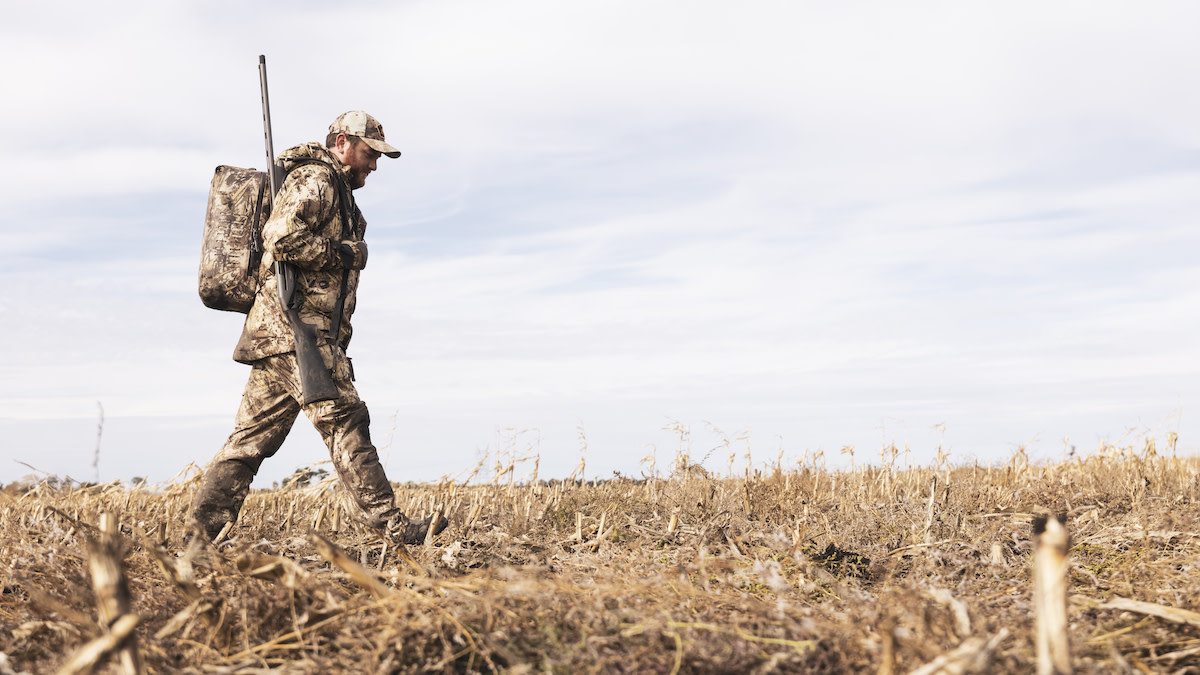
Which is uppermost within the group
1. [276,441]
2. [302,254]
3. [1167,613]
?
[302,254]

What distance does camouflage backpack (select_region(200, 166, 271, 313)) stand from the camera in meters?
5.39

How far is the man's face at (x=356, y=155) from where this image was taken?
5.59 meters

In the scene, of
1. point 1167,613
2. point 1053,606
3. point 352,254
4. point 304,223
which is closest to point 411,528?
point 352,254

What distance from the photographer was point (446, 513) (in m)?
6.25

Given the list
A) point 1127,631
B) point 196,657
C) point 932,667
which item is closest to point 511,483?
point 196,657

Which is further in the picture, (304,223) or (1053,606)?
(304,223)

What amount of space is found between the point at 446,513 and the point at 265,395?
62.3 inches

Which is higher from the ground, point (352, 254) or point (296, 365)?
point (352, 254)

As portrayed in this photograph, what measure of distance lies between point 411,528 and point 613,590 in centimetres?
250

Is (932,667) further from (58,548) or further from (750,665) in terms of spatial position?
(58,548)

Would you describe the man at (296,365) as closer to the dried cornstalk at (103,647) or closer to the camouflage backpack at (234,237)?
the camouflage backpack at (234,237)

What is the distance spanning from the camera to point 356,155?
560 cm

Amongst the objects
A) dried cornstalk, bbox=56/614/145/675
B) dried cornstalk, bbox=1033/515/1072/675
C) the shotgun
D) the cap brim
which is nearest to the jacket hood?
the cap brim

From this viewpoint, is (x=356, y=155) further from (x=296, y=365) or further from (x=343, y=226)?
(x=296, y=365)
